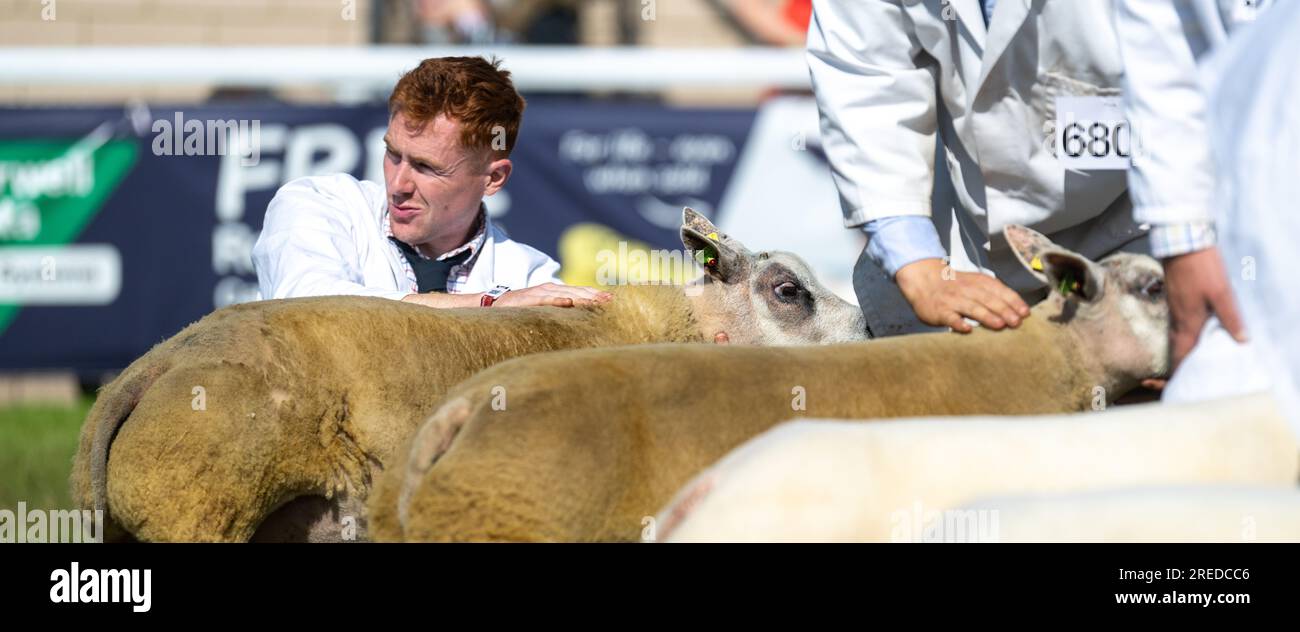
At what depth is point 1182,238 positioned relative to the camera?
8.33ft

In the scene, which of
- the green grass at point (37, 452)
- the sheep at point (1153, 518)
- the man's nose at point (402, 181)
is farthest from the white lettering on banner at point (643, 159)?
the sheep at point (1153, 518)

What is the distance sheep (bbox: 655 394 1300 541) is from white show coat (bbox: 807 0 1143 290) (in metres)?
1.14

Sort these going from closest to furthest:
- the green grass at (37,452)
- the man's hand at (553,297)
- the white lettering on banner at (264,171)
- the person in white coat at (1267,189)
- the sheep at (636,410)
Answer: the person in white coat at (1267,189)
the sheep at (636,410)
the man's hand at (553,297)
the green grass at (37,452)
the white lettering on banner at (264,171)

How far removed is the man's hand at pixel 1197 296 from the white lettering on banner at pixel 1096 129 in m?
0.72

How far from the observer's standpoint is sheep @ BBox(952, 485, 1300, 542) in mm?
2008

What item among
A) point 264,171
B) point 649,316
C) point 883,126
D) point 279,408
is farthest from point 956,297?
point 264,171

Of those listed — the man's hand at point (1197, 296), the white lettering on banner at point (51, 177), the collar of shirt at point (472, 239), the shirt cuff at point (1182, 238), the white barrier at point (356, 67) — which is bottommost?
the man's hand at point (1197, 296)

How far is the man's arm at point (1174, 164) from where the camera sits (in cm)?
254

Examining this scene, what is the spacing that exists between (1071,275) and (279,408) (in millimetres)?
1706

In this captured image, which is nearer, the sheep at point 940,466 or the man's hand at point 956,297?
the sheep at point 940,466

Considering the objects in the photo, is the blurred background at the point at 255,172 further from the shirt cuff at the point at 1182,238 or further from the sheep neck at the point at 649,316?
the shirt cuff at the point at 1182,238

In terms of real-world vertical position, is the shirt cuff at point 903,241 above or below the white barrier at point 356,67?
below

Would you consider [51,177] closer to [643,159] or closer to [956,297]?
[643,159]
